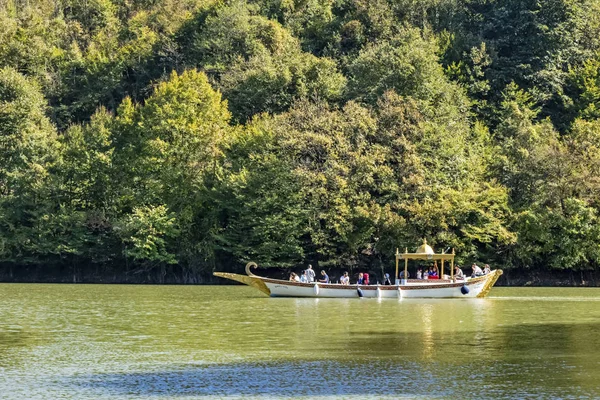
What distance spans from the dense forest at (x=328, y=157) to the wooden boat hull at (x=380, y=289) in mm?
19182

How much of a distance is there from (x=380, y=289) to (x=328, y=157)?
25.4 metres

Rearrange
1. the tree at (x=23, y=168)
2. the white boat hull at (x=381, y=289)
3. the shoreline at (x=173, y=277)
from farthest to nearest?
1. the tree at (x=23, y=168)
2. the shoreline at (x=173, y=277)
3. the white boat hull at (x=381, y=289)

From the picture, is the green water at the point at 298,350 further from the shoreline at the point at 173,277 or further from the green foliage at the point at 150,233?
the green foliage at the point at 150,233

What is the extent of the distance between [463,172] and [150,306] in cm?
4071

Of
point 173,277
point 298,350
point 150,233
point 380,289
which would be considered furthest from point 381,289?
point 298,350

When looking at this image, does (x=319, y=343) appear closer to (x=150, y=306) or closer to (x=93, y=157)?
(x=150, y=306)

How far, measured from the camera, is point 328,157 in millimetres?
93500

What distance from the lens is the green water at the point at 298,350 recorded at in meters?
30.1

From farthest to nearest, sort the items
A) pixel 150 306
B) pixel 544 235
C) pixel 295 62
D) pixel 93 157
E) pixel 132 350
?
1. pixel 295 62
2. pixel 93 157
3. pixel 544 235
4. pixel 150 306
5. pixel 132 350

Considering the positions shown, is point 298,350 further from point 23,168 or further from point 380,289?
point 23,168

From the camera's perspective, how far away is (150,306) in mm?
60781

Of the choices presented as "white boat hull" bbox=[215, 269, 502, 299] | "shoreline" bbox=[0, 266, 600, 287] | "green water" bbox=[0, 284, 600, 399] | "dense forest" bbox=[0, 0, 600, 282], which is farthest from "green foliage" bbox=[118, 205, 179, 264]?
"green water" bbox=[0, 284, 600, 399]

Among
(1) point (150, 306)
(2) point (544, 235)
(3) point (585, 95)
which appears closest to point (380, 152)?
(2) point (544, 235)

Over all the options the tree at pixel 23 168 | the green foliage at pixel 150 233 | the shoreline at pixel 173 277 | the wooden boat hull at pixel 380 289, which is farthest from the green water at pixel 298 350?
the tree at pixel 23 168
